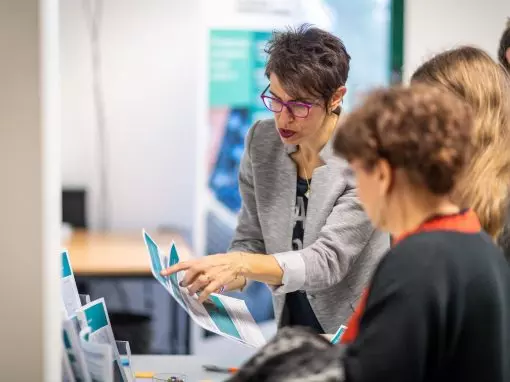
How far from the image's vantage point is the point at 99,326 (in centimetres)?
148

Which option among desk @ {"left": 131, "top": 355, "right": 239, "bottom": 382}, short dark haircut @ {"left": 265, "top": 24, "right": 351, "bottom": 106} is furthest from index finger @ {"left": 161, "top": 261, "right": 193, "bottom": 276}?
short dark haircut @ {"left": 265, "top": 24, "right": 351, "bottom": 106}

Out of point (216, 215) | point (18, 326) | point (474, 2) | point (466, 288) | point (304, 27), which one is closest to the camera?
point (466, 288)

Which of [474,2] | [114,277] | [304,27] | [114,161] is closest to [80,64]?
[114,161]

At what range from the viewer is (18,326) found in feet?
3.65

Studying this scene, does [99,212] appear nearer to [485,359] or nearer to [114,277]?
[114,277]

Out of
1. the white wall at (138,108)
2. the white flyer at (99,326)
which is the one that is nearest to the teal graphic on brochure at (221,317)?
the white flyer at (99,326)

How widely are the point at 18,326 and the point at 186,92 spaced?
3563 mm

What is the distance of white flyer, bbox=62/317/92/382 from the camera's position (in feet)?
4.09

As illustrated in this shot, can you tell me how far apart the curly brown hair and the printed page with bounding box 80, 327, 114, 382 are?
0.55 metres

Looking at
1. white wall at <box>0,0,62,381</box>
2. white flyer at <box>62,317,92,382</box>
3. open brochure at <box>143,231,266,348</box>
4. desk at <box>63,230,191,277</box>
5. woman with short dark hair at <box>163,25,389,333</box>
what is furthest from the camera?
desk at <box>63,230,191,277</box>

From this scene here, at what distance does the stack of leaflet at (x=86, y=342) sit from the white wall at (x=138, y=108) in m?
Result: 3.00

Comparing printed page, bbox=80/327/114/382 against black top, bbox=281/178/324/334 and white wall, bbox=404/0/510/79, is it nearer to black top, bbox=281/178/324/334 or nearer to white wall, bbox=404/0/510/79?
black top, bbox=281/178/324/334

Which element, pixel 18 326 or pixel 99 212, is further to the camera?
pixel 99 212

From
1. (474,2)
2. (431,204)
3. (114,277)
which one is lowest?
(114,277)
